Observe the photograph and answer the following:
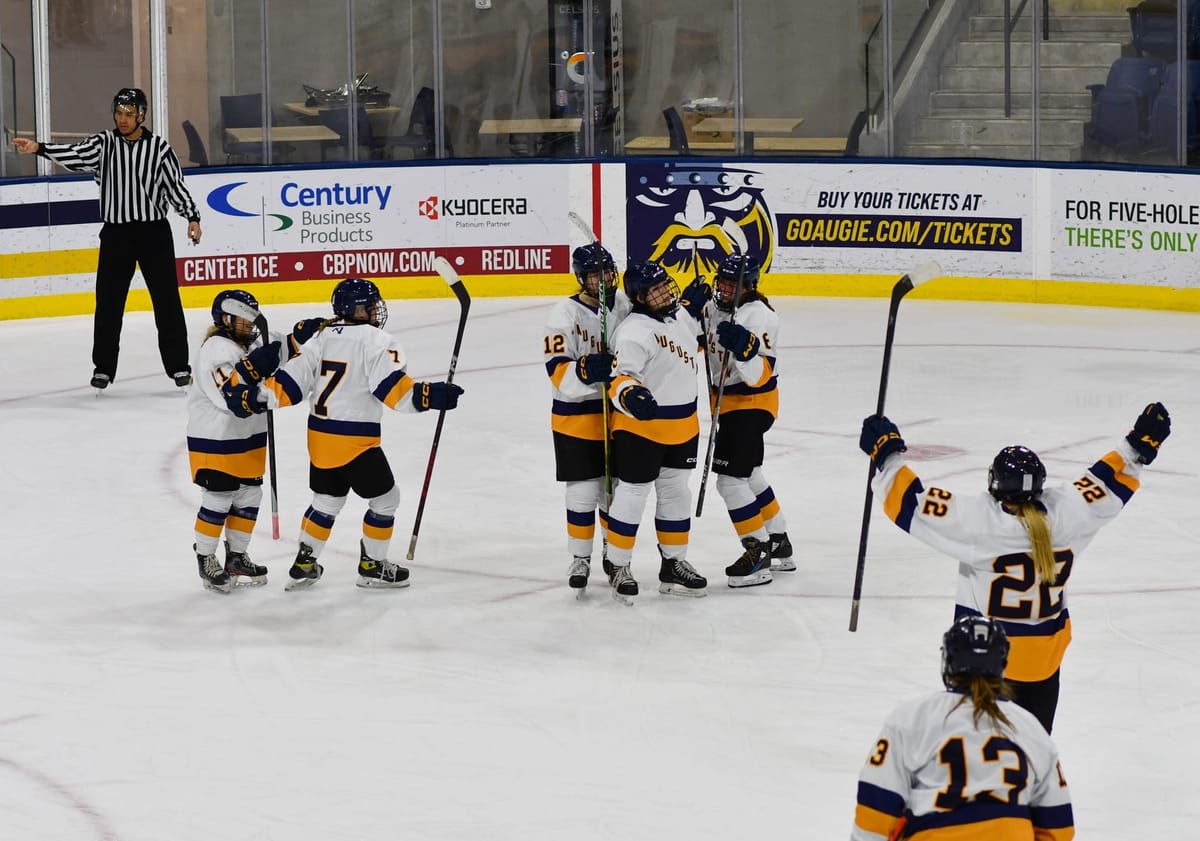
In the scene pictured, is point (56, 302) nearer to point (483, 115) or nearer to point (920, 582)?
point (483, 115)

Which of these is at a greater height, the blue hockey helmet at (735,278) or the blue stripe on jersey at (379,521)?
the blue hockey helmet at (735,278)

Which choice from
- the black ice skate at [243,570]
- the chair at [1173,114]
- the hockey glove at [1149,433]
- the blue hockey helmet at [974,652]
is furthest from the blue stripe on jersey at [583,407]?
the chair at [1173,114]

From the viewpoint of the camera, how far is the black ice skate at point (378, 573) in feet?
19.3

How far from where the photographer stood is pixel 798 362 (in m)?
10.2

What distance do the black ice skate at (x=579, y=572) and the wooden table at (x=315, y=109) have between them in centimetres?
769

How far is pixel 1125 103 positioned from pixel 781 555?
707 centimetres

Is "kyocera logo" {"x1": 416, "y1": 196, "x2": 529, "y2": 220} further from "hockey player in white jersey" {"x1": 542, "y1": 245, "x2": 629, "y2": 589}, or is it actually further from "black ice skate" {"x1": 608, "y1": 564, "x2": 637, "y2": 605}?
"black ice skate" {"x1": 608, "y1": 564, "x2": 637, "y2": 605}

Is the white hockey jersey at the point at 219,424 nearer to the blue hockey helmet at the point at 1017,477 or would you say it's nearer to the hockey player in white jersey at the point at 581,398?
the hockey player in white jersey at the point at 581,398

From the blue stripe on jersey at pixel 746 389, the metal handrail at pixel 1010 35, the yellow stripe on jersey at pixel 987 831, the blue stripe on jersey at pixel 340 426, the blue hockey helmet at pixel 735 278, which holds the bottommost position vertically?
the yellow stripe on jersey at pixel 987 831

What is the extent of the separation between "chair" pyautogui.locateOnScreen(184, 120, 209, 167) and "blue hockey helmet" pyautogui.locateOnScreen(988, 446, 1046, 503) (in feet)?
32.8

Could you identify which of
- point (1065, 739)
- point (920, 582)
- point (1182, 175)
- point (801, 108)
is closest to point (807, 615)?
point (920, 582)

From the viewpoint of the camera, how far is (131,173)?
30.1ft

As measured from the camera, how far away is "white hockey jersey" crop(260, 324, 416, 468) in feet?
18.3

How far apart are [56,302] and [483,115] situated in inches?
131
